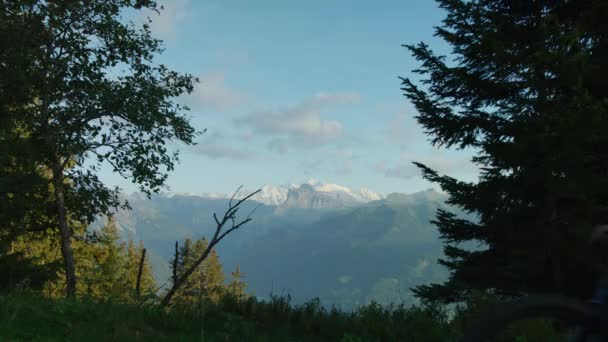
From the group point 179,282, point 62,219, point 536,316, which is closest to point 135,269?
point 62,219

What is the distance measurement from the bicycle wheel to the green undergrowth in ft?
10.9

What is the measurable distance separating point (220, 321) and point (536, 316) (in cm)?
A: 506

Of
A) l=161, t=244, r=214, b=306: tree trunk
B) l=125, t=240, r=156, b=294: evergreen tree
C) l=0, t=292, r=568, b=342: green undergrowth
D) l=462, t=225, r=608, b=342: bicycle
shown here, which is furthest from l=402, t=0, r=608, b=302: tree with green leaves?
l=125, t=240, r=156, b=294: evergreen tree

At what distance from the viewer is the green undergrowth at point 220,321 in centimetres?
554

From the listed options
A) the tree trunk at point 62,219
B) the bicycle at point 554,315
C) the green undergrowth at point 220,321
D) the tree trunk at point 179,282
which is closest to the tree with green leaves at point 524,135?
the green undergrowth at point 220,321

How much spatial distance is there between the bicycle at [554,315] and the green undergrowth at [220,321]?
3313 millimetres

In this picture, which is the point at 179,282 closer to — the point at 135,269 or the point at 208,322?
the point at 208,322

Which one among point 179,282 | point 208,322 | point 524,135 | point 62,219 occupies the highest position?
point 524,135

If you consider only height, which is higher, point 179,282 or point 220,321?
point 179,282

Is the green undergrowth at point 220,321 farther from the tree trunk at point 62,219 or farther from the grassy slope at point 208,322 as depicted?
the tree trunk at point 62,219

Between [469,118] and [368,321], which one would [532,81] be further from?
[368,321]

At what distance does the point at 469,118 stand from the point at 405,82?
226cm

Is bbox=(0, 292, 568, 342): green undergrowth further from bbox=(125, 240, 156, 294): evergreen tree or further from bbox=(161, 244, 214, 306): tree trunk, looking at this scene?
bbox=(125, 240, 156, 294): evergreen tree

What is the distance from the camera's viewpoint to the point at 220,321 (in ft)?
22.2
